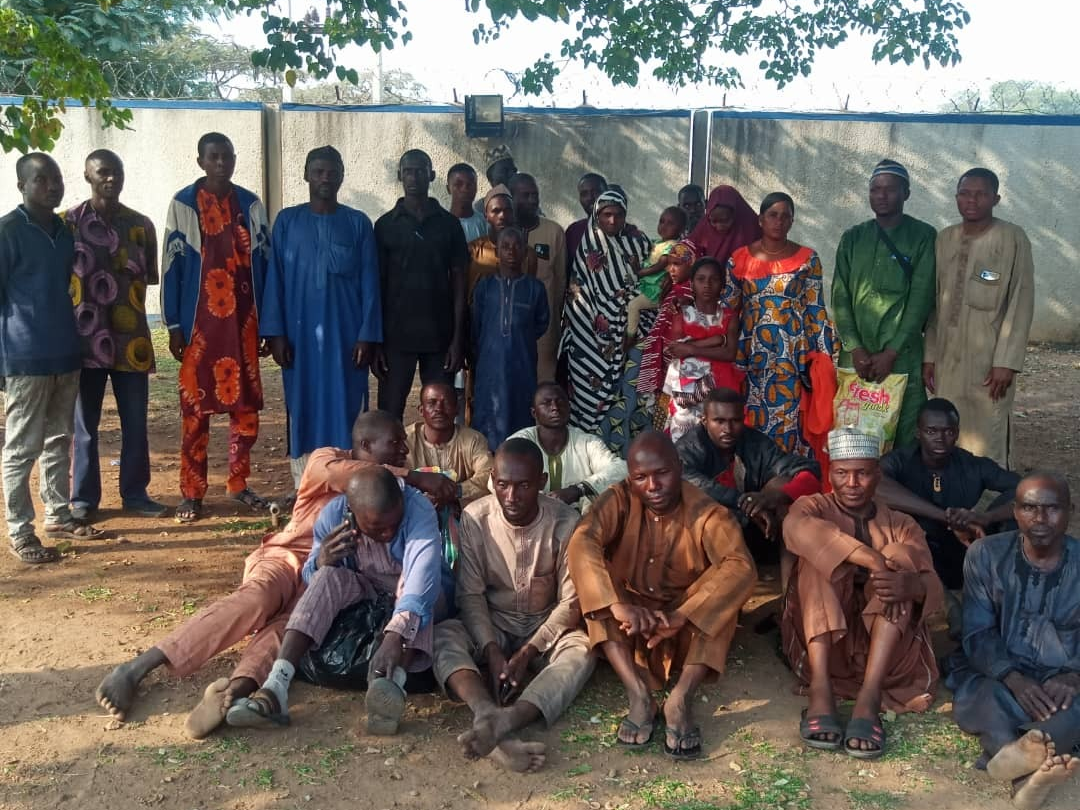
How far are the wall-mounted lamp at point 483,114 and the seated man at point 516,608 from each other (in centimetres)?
772

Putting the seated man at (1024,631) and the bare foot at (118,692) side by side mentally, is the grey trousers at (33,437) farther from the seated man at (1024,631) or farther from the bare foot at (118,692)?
the seated man at (1024,631)

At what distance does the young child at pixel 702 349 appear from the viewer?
532 cm

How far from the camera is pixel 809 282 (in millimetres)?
5324

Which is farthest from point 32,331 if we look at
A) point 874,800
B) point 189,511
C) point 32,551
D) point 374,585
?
point 874,800

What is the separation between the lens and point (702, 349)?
5328 millimetres

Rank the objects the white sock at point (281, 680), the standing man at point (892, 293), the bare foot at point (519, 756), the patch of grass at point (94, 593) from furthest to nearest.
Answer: the standing man at point (892, 293) < the patch of grass at point (94, 593) < the white sock at point (281, 680) < the bare foot at point (519, 756)

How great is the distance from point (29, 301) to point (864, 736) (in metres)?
4.26

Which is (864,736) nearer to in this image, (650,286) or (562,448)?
(562,448)

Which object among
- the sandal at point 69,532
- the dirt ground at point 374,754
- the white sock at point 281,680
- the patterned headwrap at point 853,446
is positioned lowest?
the dirt ground at point 374,754

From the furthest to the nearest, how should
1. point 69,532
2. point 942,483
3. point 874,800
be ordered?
point 69,532, point 942,483, point 874,800

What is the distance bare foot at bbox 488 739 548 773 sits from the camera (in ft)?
11.3

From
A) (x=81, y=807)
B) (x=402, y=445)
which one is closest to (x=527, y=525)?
(x=402, y=445)

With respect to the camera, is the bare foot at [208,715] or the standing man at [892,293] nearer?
the bare foot at [208,715]

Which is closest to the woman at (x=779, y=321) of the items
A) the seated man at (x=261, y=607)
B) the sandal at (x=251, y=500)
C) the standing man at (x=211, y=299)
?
the seated man at (x=261, y=607)
